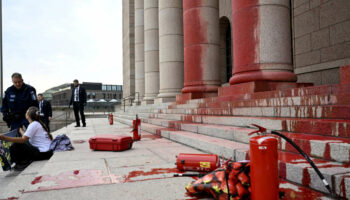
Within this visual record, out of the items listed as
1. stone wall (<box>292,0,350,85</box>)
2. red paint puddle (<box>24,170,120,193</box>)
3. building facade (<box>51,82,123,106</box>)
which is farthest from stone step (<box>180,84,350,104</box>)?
building facade (<box>51,82,123,106</box>)

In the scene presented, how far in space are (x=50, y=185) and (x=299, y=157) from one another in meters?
3.29

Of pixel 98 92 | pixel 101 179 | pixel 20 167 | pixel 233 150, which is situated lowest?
pixel 20 167

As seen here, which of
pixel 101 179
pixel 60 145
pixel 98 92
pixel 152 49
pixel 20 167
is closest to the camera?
pixel 101 179

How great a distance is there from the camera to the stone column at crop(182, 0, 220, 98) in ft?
35.0

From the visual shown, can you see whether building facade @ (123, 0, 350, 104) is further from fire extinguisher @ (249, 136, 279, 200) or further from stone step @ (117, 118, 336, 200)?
fire extinguisher @ (249, 136, 279, 200)

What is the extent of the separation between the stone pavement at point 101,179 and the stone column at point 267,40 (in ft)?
10.2

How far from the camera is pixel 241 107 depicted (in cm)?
662

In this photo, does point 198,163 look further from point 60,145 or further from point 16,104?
point 16,104

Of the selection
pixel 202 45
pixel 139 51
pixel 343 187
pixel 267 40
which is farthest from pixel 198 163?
pixel 139 51

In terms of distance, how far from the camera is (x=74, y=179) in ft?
12.7

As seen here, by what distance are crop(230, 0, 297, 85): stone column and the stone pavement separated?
3.11 metres

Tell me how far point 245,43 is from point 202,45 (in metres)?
3.76

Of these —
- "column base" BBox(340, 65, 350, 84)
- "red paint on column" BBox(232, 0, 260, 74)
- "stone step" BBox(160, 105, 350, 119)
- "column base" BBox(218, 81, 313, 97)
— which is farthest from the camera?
"red paint on column" BBox(232, 0, 260, 74)

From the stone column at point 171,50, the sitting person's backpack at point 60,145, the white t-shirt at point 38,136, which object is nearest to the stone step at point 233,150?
the sitting person's backpack at point 60,145
